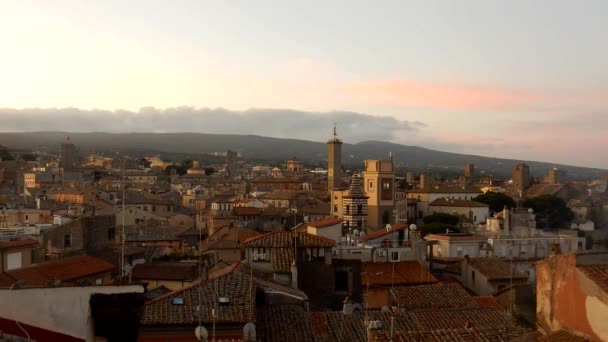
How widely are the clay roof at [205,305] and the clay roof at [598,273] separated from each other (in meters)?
6.18

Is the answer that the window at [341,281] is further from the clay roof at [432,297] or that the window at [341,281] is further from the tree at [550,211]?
the tree at [550,211]

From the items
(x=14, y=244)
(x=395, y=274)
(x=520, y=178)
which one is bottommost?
(x=520, y=178)

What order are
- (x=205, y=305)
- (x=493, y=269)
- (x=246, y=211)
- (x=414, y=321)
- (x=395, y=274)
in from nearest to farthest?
(x=205, y=305), (x=414, y=321), (x=395, y=274), (x=493, y=269), (x=246, y=211)

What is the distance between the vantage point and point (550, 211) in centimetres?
6291

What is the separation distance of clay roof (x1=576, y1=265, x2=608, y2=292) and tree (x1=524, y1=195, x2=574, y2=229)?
182ft

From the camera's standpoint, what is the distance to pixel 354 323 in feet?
47.2

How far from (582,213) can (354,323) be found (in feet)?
179

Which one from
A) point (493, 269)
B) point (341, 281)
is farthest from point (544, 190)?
point (341, 281)

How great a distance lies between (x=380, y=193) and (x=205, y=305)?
47.5 metres

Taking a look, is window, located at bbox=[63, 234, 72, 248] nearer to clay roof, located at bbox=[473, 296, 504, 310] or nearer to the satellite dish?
clay roof, located at bbox=[473, 296, 504, 310]

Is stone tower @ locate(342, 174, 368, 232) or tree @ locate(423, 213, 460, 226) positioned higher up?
stone tower @ locate(342, 174, 368, 232)

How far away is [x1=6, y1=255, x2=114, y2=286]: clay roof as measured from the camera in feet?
60.0

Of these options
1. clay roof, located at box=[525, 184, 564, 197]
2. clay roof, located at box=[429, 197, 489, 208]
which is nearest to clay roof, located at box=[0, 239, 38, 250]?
clay roof, located at box=[429, 197, 489, 208]

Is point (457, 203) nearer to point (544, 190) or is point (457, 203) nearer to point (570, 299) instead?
point (544, 190)
